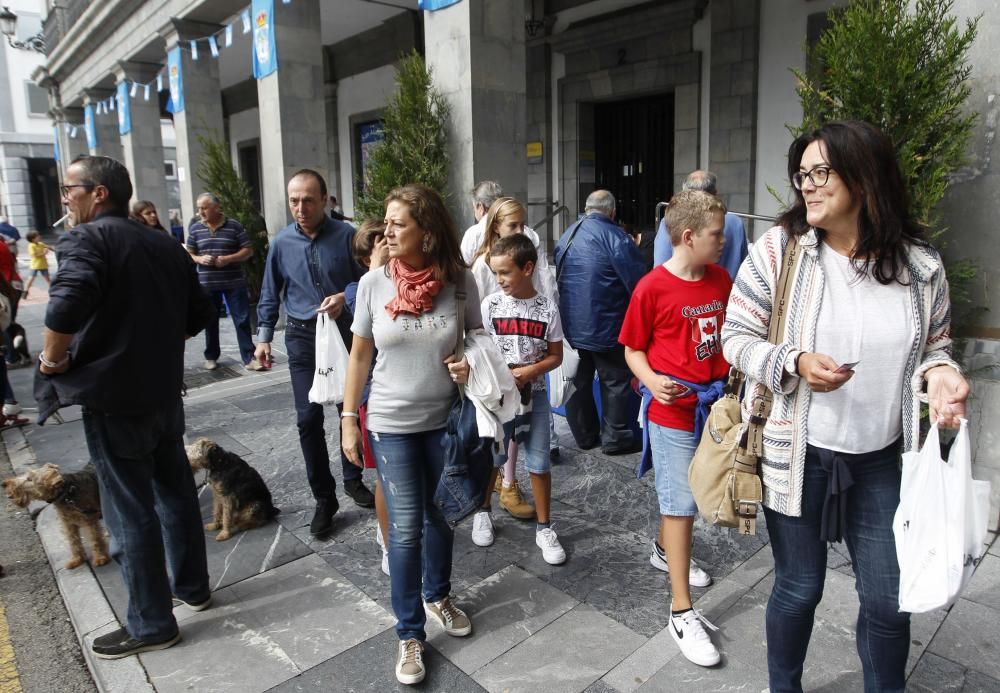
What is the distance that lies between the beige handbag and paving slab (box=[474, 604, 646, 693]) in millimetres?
944

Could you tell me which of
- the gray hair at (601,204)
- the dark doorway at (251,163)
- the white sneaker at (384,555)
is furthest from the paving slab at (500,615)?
the dark doorway at (251,163)

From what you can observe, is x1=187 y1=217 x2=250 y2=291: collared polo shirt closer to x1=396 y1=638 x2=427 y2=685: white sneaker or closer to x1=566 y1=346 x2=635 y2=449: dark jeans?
x1=566 y1=346 x2=635 y2=449: dark jeans

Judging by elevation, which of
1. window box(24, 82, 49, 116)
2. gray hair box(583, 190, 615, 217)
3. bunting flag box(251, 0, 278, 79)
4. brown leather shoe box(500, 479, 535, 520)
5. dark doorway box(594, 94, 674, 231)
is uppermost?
window box(24, 82, 49, 116)

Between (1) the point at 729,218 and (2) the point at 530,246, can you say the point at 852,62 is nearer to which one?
(1) the point at 729,218

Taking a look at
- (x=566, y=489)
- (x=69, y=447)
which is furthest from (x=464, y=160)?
(x=69, y=447)

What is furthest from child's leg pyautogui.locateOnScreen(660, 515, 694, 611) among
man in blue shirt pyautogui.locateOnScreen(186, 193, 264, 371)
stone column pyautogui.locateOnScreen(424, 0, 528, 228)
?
man in blue shirt pyautogui.locateOnScreen(186, 193, 264, 371)

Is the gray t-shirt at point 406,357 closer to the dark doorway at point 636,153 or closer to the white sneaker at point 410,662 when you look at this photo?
the white sneaker at point 410,662

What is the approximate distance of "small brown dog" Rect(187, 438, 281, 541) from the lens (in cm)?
399

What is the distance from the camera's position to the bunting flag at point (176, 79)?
41.1ft

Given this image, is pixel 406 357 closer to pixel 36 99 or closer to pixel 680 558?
pixel 680 558

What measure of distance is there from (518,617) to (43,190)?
1758 inches

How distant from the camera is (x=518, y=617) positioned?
3.23 m

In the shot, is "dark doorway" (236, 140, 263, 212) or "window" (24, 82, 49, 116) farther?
"window" (24, 82, 49, 116)

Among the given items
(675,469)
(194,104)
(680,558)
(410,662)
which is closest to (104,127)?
(194,104)
